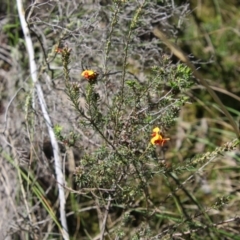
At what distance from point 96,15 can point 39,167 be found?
0.62 meters

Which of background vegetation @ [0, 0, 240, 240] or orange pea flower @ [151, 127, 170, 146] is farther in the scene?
background vegetation @ [0, 0, 240, 240]

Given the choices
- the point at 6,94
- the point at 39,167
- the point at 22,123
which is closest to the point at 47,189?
the point at 39,167

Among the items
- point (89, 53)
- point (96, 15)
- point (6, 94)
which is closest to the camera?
point (96, 15)

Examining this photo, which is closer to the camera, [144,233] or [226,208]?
[144,233]

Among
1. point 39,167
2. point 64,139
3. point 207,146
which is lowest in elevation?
point 207,146

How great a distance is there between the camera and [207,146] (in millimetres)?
2422

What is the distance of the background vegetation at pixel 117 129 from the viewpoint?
5.03 feet

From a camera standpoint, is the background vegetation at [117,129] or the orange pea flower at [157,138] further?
the background vegetation at [117,129]

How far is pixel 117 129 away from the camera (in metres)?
1.49

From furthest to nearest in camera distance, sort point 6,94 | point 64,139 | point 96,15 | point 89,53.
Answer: point 6,94
point 89,53
point 96,15
point 64,139

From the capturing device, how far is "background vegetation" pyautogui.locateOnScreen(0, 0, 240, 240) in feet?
5.03

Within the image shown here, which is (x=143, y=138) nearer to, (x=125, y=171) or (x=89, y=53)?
(x=125, y=171)

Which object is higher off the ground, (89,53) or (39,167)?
(89,53)

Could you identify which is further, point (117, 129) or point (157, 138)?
point (117, 129)
